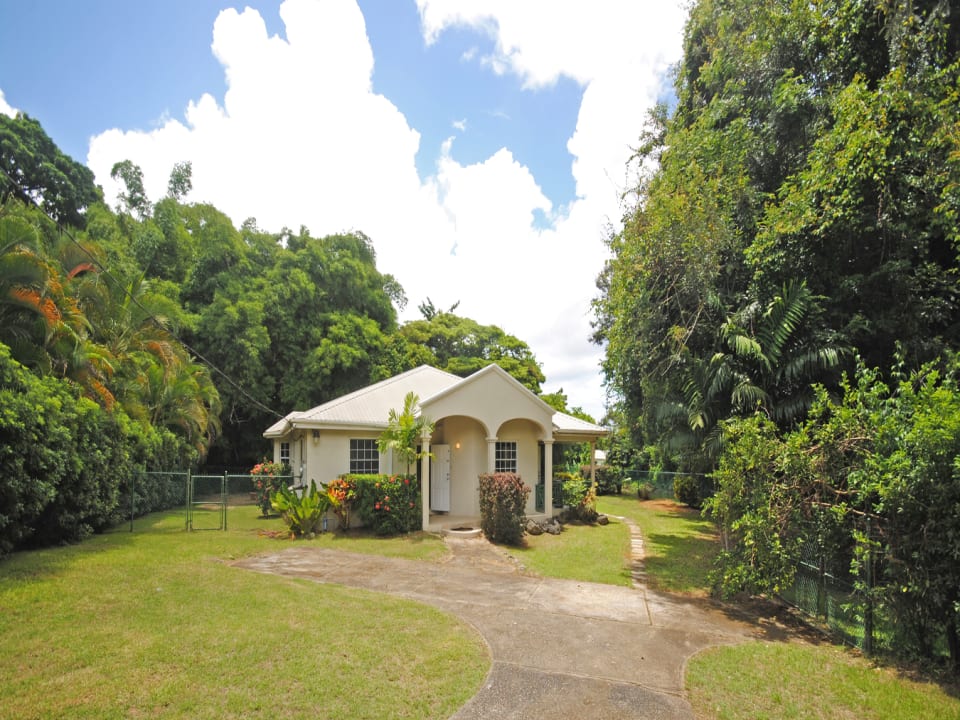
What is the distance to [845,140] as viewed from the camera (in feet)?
30.2

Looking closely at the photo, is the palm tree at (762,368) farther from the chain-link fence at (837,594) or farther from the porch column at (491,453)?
the porch column at (491,453)

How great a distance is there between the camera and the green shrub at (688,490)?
893 inches

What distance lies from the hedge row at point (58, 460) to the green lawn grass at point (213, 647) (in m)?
1.26

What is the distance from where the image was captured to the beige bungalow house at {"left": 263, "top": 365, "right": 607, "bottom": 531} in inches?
586

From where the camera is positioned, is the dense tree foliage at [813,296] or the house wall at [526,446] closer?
the dense tree foliage at [813,296]

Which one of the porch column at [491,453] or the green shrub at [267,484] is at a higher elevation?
the porch column at [491,453]

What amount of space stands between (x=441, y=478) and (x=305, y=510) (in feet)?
15.2

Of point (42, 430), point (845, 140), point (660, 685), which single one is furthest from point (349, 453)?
point (845, 140)

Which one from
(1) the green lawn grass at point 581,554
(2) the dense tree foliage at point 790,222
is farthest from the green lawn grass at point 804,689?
(2) the dense tree foliage at point 790,222

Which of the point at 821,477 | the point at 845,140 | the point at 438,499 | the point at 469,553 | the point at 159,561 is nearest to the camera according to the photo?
the point at 821,477

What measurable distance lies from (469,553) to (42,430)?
895 cm

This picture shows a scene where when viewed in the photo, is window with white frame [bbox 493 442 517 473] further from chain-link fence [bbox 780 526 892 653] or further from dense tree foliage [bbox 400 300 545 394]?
dense tree foliage [bbox 400 300 545 394]

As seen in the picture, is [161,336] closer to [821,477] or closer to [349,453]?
[349,453]

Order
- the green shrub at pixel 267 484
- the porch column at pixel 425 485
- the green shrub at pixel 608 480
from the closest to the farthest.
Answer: the porch column at pixel 425 485, the green shrub at pixel 267 484, the green shrub at pixel 608 480
